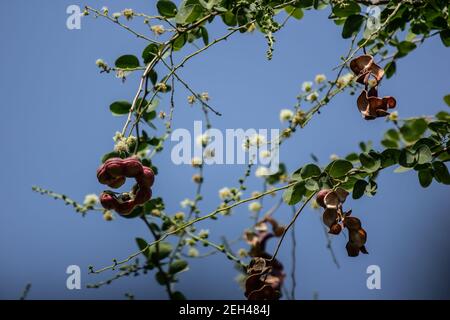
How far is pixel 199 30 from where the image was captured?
1755 millimetres

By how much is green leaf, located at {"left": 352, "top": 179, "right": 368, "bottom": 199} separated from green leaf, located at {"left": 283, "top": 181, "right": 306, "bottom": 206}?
103mm

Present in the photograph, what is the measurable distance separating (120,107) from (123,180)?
392 mm

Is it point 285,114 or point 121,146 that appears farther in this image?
point 285,114

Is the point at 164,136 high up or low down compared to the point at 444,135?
up

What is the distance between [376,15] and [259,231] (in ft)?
2.29

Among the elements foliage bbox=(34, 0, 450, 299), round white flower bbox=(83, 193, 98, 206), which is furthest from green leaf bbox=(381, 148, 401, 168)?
round white flower bbox=(83, 193, 98, 206)

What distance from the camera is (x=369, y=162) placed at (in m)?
1.51

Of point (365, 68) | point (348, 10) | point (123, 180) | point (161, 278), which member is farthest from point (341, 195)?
point (161, 278)

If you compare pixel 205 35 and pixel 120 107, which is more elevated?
pixel 205 35

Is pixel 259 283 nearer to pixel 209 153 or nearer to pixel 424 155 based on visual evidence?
pixel 424 155

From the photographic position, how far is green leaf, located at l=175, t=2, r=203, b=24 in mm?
1638
